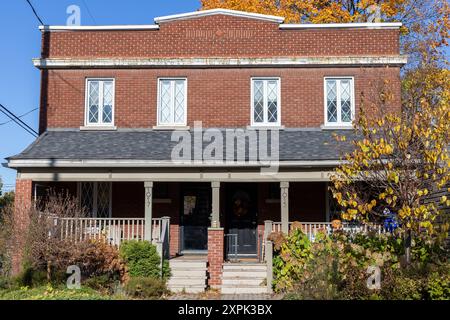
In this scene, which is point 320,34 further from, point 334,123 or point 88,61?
point 88,61

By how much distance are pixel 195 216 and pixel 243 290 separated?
4032 millimetres

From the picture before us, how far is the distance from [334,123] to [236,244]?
498cm

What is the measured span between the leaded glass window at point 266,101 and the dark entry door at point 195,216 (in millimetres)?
2865

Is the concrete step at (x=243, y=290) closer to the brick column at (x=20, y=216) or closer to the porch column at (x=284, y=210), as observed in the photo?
the porch column at (x=284, y=210)

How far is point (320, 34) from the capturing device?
17.9 m

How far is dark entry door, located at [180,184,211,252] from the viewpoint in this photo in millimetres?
17297

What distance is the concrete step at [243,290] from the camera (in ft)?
45.8

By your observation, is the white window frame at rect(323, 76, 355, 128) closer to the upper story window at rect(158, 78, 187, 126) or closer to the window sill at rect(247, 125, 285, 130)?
the window sill at rect(247, 125, 285, 130)

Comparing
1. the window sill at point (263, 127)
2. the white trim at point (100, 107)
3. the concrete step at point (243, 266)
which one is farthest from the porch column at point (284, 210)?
the white trim at point (100, 107)

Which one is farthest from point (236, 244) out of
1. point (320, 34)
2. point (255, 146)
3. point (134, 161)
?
point (320, 34)

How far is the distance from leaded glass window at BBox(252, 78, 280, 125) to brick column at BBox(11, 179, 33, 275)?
7211 millimetres

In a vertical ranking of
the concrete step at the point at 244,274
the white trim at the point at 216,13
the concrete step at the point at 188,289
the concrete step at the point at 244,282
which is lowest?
the concrete step at the point at 188,289

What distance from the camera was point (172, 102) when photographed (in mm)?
17891

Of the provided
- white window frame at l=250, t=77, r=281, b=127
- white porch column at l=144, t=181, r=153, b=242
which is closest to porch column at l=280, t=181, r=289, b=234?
white window frame at l=250, t=77, r=281, b=127
